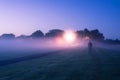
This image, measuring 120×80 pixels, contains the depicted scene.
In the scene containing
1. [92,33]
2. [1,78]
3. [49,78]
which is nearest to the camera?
[49,78]

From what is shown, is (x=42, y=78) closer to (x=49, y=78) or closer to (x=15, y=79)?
(x=49, y=78)

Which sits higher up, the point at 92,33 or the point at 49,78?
the point at 92,33

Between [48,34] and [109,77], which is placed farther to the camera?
[48,34]

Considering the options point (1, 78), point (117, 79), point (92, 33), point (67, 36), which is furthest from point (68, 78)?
point (92, 33)

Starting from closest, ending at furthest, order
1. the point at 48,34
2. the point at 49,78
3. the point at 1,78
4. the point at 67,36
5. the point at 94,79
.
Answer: the point at 94,79 < the point at 49,78 < the point at 1,78 < the point at 67,36 < the point at 48,34

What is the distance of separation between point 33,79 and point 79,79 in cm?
378

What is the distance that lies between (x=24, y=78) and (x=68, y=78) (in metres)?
3.75

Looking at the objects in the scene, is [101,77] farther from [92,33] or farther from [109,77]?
[92,33]

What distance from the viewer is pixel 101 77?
19344 mm

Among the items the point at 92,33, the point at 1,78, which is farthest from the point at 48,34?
the point at 1,78

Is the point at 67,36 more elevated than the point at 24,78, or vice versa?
the point at 67,36

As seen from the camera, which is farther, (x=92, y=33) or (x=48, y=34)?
(x=48, y=34)

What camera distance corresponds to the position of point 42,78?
19.9 metres

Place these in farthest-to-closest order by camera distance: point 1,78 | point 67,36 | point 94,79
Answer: point 67,36, point 1,78, point 94,79
